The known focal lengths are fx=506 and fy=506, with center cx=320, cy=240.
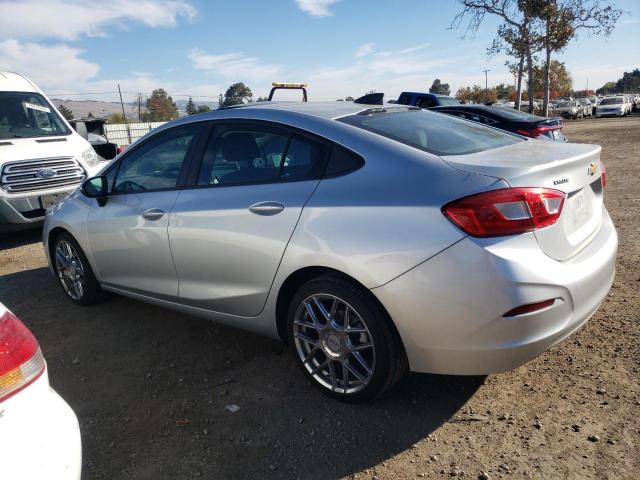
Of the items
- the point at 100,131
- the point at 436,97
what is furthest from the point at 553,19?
the point at 100,131

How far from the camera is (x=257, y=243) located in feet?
9.27

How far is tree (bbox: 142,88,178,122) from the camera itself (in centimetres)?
3200

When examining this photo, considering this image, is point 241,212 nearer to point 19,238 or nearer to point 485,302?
point 485,302

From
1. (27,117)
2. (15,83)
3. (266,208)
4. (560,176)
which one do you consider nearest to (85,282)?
(266,208)

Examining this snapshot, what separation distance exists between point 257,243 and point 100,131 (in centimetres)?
1374

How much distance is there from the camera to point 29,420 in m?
1.61

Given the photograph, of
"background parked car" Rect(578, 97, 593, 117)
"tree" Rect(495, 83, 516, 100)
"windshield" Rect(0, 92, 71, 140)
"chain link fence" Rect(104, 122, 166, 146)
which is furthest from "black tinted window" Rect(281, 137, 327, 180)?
"tree" Rect(495, 83, 516, 100)

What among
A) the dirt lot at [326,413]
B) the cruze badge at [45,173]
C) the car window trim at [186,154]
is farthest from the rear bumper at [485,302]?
the cruze badge at [45,173]

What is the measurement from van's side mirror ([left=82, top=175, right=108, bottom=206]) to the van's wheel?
1.98 metres

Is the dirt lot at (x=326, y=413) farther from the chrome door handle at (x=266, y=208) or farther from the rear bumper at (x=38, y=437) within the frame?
the chrome door handle at (x=266, y=208)

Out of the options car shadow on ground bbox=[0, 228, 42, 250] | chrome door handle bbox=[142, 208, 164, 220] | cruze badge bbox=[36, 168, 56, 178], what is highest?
cruze badge bbox=[36, 168, 56, 178]

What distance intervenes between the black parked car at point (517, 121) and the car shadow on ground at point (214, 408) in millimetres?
6737

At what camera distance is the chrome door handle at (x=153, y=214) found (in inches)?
132

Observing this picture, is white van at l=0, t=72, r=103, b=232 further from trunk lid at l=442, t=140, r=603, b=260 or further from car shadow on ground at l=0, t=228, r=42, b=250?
trunk lid at l=442, t=140, r=603, b=260
